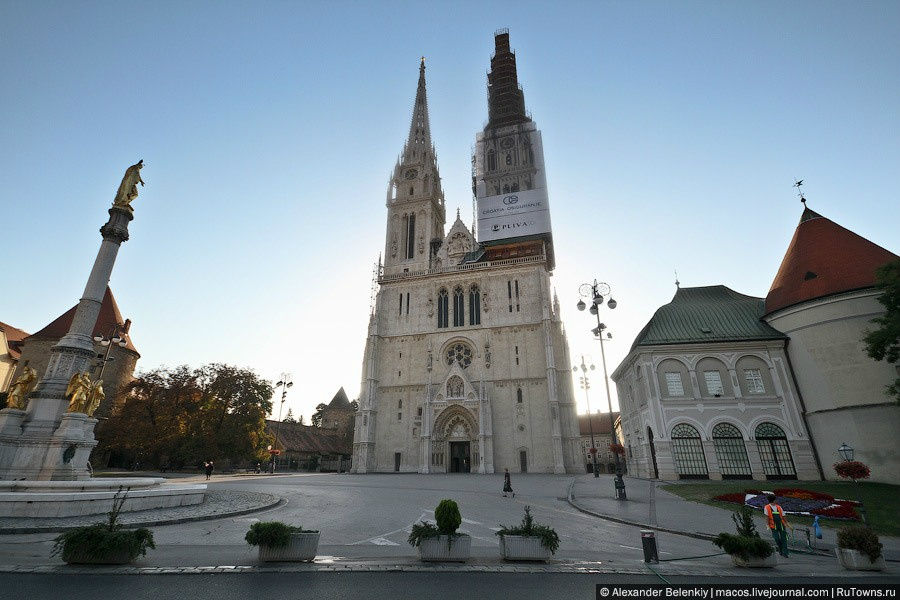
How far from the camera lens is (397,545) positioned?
28.9 ft

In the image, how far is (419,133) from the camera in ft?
210

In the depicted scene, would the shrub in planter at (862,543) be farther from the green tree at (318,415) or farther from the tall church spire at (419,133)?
the green tree at (318,415)

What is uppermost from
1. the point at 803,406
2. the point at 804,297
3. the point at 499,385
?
the point at 804,297

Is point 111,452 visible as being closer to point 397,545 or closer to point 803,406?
point 397,545

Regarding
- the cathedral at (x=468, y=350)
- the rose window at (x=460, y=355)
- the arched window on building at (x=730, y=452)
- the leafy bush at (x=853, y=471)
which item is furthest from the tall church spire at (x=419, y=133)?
the leafy bush at (x=853, y=471)

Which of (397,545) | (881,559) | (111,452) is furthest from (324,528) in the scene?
(111,452)

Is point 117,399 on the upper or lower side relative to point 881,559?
upper

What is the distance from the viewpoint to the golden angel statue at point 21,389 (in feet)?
45.7

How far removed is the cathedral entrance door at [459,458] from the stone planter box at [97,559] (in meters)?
36.4

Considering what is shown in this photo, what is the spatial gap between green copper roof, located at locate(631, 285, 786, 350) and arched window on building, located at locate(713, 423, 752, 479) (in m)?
5.72

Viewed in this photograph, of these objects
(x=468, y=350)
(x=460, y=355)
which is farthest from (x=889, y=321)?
(x=460, y=355)

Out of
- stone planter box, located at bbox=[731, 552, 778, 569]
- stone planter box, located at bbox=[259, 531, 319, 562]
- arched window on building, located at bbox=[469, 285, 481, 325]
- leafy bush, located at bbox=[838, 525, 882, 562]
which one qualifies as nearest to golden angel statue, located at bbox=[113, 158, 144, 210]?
stone planter box, located at bbox=[259, 531, 319, 562]

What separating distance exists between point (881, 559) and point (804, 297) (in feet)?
77.2

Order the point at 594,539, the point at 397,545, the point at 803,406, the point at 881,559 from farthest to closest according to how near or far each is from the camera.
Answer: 1. the point at 803,406
2. the point at 594,539
3. the point at 397,545
4. the point at 881,559
